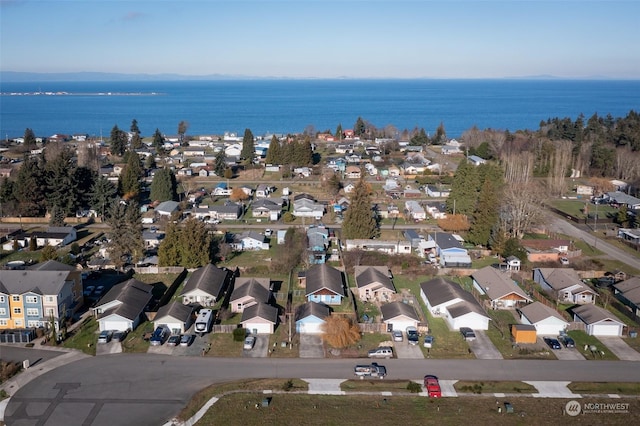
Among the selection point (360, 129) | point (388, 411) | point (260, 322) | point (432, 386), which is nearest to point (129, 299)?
point (260, 322)

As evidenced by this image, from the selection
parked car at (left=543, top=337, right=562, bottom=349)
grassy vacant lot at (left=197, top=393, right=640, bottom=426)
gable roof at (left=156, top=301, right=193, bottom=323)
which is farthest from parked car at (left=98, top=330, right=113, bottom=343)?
parked car at (left=543, top=337, right=562, bottom=349)

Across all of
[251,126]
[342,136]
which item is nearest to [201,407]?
[342,136]

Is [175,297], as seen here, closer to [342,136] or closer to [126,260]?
[126,260]

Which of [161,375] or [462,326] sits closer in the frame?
[161,375]

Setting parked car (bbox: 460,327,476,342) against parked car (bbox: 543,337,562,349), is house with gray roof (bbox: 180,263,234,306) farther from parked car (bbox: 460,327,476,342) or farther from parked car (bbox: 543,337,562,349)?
parked car (bbox: 543,337,562,349)

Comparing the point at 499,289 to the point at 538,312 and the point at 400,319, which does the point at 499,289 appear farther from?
the point at 400,319

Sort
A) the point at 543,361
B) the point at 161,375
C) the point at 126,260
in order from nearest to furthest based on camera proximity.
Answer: the point at 161,375, the point at 543,361, the point at 126,260

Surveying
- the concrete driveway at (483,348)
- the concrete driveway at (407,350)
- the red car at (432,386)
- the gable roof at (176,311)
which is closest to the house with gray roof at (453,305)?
the concrete driveway at (483,348)

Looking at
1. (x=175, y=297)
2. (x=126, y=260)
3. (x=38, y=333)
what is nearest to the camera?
(x=38, y=333)
